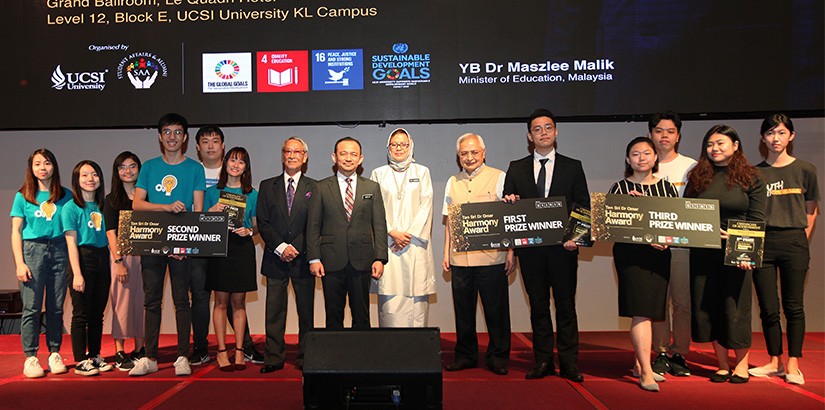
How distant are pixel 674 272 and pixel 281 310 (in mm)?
2919

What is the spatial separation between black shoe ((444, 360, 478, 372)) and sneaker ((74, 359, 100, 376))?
8.25ft

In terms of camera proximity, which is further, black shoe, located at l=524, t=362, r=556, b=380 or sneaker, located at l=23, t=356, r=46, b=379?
sneaker, located at l=23, t=356, r=46, b=379

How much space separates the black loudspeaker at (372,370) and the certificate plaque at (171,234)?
4.71ft

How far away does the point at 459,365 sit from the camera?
4367 mm

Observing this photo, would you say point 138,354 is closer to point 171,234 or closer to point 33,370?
point 33,370

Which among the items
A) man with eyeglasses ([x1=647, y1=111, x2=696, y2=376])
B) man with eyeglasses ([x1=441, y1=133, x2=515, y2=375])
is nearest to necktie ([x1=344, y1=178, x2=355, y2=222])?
man with eyeglasses ([x1=441, y1=133, x2=515, y2=375])

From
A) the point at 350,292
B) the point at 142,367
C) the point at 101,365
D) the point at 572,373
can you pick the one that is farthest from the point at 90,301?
the point at 572,373

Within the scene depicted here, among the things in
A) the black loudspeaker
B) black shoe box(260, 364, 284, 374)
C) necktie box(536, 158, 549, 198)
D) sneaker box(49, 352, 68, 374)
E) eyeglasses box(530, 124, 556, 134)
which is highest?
eyeglasses box(530, 124, 556, 134)

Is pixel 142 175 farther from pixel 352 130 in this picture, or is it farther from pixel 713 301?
pixel 713 301

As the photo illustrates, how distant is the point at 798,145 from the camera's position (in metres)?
6.08

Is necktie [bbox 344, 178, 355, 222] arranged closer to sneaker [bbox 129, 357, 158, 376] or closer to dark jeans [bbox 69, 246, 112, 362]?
sneaker [bbox 129, 357, 158, 376]

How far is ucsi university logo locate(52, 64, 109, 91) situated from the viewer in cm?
566

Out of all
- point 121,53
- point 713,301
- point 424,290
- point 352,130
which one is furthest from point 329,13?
point 713,301

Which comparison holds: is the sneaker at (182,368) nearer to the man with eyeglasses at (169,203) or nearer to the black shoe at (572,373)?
the man with eyeglasses at (169,203)
